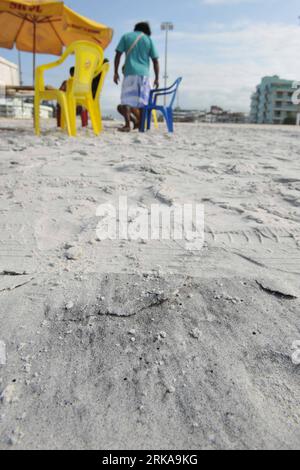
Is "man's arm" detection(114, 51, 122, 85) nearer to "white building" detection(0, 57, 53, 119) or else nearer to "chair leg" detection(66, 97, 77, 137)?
"chair leg" detection(66, 97, 77, 137)

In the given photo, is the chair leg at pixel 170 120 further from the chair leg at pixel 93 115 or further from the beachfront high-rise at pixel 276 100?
the beachfront high-rise at pixel 276 100

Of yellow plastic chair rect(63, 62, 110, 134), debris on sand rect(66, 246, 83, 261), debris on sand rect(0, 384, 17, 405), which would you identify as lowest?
debris on sand rect(0, 384, 17, 405)

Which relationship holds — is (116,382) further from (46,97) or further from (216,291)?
(46,97)

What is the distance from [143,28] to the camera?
4973 mm

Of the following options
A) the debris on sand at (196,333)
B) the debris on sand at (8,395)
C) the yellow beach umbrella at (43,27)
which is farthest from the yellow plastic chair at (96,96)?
the debris on sand at (8,395)

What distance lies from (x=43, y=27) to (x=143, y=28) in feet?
13.5

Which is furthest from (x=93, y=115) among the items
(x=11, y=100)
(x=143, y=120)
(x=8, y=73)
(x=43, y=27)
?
(x=8, y=73)

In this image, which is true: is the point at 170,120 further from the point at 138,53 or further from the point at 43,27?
the point at 43,27

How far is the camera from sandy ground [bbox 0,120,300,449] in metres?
0.62

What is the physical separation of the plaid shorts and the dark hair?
630 mm

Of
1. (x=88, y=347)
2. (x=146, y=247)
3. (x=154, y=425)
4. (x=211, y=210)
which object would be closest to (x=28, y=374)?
(x=88, y=347)

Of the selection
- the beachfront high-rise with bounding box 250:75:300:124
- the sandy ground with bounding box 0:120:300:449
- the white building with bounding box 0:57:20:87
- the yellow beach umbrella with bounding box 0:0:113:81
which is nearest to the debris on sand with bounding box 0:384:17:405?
the sandy ground with bounding box 0:120:300:449

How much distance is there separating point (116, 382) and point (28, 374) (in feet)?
0.64

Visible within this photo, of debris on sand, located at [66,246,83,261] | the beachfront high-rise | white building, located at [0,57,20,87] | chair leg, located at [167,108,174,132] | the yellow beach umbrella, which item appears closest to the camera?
debris on sand, located at [66,246,83,261]
